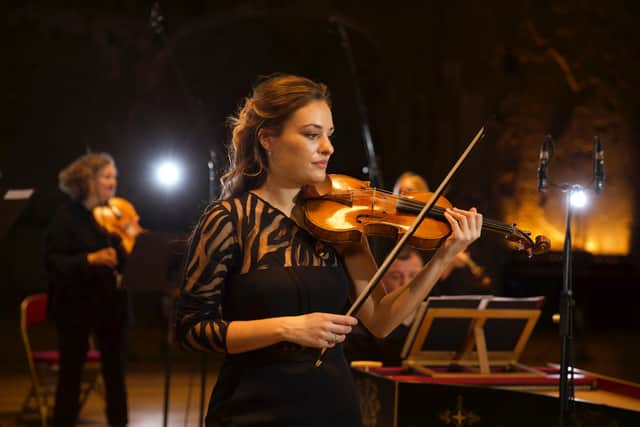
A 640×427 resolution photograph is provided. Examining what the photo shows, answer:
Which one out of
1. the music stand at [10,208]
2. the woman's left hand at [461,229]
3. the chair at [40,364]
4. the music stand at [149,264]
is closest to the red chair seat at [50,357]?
the chair at [40,364]

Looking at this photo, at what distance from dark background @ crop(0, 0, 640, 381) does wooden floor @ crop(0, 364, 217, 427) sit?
2.11 m

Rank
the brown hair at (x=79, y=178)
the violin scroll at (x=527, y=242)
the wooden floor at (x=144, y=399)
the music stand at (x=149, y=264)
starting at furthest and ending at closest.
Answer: the wooden floor at (x=144, y=399) → the brown hair at (x=79, y=178) → the music stand at (x=149, y=264) → the violin scroll at (x=527, y=242)

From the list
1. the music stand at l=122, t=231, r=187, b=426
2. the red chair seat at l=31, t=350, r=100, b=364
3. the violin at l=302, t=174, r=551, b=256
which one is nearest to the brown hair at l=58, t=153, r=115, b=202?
the music stand at l=122, t=231, r=187, b=426

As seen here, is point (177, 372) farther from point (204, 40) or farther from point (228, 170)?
point (228, 170)

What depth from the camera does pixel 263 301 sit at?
2.04 m

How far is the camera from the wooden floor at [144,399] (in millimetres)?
5238

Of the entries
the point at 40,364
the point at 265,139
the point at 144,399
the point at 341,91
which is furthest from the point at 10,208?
the point at 341,91

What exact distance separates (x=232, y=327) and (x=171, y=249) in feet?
8.76

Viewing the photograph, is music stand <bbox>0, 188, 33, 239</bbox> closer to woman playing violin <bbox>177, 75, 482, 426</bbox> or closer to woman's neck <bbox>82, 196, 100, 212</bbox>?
woman playing violin <bbox>177, 75, 482, 426</bbox>

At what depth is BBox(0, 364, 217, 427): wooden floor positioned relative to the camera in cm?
524

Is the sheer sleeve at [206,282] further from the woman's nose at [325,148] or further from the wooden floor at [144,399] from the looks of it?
the wooden floor at [144,399]

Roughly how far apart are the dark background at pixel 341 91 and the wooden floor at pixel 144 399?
6.94 feet

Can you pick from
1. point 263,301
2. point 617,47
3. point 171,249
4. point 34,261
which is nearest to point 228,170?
point 263,301

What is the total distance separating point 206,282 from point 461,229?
1.97 ft
